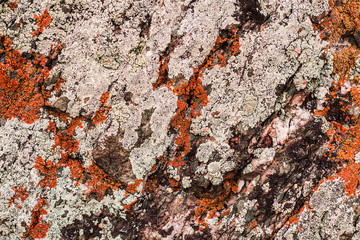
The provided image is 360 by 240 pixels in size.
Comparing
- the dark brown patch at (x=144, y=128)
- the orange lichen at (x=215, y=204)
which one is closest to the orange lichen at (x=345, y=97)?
the orange lichen at (x=215, y=204)

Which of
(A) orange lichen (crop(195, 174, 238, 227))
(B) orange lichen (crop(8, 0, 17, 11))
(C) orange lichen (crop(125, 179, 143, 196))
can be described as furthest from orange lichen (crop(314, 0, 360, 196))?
(B) orange lichen (crop(8, 0, 17, 11))

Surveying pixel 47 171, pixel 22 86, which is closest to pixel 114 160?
pixel 47 171

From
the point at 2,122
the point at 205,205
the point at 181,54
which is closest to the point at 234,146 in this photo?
the point at 205,205

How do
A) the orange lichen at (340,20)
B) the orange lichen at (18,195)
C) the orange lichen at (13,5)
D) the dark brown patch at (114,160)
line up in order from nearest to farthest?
the orange lichen at (13,5), the orange lichen at (18,195), the dark brown patch at (114,160), the orange lichen at (340,20)

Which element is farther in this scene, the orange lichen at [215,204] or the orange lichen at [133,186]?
A: the orange lichen at [215,204]

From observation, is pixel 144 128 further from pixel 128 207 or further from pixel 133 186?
pixel 128 207

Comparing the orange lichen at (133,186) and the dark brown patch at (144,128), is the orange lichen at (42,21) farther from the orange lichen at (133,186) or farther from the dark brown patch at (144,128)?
the orange lichen at (133,186)

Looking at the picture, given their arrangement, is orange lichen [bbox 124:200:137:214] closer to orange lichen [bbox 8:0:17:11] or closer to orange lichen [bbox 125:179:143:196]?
orange lichen [bbox 125:179:143:196]
